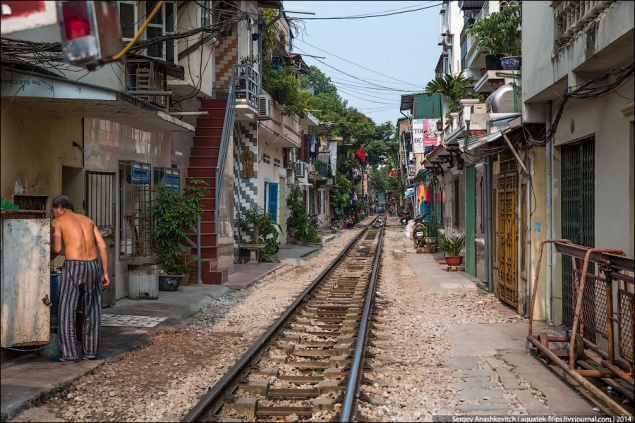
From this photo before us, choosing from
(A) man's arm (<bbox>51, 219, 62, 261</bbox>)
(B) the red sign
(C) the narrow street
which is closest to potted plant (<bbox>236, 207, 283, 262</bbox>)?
(C) the narrow street

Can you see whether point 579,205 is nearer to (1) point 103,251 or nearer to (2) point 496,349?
(2) point 496,349

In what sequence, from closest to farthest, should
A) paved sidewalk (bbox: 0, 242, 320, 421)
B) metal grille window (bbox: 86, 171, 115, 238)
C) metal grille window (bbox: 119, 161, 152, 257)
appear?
paved sidewalk (bbox: 0, 242, 320, 421) < metal grille window (bbox: 86, 171, 115, 238) < metal grille window (bbox: 119, 161, 152, 257)

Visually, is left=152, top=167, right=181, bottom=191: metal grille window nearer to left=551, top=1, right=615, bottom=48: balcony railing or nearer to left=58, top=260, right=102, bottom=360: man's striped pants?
left=58, top=260, right=102, bottom=360: man's striped pants

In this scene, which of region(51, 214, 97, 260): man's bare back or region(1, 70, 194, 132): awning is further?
region(1, 70, 194, 132): awning

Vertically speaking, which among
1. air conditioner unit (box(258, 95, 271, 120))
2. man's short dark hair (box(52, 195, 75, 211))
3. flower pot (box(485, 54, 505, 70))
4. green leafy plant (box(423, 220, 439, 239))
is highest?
air conditioner unit (box(258, 95, 271, 120))

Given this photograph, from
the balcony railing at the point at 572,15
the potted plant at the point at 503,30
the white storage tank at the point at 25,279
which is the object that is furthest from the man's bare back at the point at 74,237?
the potted plant at the point at 503,30

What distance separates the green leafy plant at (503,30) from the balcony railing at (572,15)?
510 cm

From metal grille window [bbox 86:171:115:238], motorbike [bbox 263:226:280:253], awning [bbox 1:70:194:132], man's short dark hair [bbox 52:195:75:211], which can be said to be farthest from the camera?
motorbike [bbox 263:226:280:253]

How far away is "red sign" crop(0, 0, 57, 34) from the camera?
5125mm

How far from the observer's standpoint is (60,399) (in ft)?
22.2

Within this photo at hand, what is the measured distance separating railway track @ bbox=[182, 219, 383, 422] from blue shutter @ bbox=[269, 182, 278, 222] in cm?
1453

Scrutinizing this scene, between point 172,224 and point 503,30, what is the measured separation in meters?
8.06

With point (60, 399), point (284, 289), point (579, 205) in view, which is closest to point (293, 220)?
point (284, 289)

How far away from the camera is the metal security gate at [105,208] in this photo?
11.8 meters
